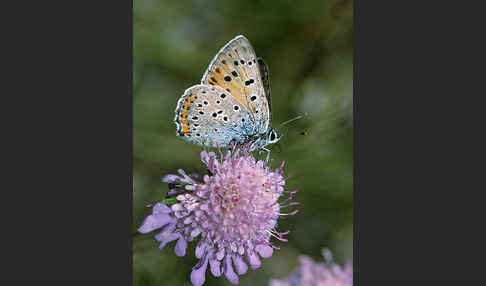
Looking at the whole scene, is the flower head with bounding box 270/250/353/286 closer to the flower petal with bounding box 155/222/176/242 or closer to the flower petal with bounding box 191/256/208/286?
the flower petal with bounding box 191/256/208/286

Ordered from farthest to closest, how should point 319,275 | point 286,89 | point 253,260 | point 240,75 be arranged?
point 286,89 → point 319,275 → point 240,75 → point 253,260

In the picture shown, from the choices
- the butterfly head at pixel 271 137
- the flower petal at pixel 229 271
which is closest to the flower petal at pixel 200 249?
the flower petal at pixel 229 271

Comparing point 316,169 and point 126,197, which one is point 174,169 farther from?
point 316,169

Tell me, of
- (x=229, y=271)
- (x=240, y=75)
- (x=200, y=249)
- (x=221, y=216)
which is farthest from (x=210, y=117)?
(x=229, y=271)

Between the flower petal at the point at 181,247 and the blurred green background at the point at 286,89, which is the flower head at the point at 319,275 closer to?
the blurred green background at the point at 286,89

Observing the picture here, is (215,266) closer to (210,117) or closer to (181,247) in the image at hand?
(181,247)

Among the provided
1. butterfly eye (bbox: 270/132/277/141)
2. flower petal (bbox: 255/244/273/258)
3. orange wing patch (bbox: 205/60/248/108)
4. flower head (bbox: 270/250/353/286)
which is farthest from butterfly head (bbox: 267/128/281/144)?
flower head (bbox: 270/250/353/286)
